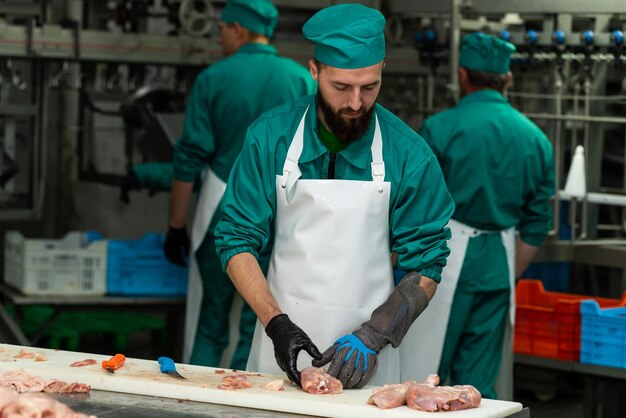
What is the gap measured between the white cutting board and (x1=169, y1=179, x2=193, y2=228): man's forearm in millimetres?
2230

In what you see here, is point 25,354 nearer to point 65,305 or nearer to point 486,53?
point 65,305

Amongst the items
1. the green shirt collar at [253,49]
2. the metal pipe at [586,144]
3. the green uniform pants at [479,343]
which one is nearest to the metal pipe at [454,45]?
the metal pipe at [586,144]

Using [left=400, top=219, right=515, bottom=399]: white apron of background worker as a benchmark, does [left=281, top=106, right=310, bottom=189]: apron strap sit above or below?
above

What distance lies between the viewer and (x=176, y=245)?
5.85m

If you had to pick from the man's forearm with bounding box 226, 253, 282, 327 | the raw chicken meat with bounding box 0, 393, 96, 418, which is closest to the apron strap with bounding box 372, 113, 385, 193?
the man's forearm with bounding box 226, 253, 282, 327

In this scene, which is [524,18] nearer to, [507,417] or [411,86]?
[411,86]

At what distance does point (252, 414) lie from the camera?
2936 mm

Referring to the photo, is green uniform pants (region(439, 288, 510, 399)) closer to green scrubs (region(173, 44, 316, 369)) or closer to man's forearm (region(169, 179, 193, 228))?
green scrubs (region(173, 44, 316, 369))

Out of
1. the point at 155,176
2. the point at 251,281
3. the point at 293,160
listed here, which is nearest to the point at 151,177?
the point at 155,176

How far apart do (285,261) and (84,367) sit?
70cm

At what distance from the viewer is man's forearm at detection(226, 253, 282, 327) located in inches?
135

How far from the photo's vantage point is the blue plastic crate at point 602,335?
5023 millimetres

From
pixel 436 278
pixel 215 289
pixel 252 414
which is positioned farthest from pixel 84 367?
pixel 215 289

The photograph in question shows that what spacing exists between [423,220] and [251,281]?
1.76ft
